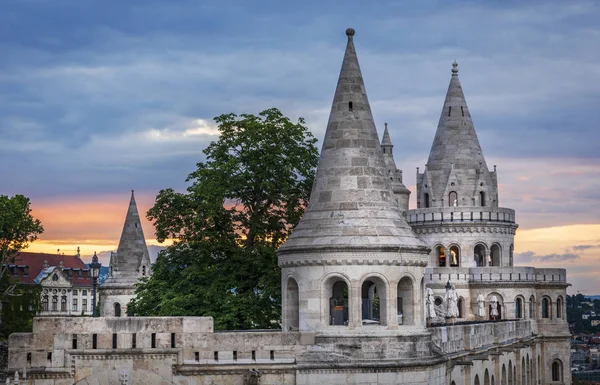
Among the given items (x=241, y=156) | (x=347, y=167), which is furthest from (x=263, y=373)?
(x=241, y=156)

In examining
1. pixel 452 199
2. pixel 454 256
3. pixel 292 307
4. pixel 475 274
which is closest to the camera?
pixel 292 307

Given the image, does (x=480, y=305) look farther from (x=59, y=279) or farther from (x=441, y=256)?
(x=59, y=279)

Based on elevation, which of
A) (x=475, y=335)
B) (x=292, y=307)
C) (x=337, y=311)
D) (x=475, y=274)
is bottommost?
(x=475, y=335)

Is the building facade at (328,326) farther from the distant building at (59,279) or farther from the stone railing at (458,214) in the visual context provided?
the distant building at (59,279)

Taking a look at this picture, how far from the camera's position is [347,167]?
31.7 meters

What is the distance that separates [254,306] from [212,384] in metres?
13.2

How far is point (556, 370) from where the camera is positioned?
69.8m

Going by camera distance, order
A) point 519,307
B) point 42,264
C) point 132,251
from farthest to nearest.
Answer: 1. point 42,264
2. point 132,251
3. point 519,307

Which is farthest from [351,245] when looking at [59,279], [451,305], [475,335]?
[59,279]

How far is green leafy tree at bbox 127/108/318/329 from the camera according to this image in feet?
142

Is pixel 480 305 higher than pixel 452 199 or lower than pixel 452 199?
lower

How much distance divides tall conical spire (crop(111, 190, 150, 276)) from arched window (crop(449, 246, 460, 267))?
18748 millimetres

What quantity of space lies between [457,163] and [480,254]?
229 inches

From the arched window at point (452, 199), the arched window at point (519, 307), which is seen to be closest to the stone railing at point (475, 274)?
the arched window at point (519, 307)
